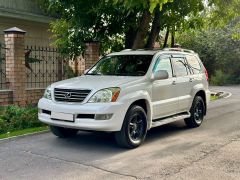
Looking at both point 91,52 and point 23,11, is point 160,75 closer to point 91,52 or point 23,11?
point 91,52

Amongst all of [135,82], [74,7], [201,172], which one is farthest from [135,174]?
[74,7]

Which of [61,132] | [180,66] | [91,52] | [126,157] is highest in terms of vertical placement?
[91,52]

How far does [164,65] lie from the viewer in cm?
855

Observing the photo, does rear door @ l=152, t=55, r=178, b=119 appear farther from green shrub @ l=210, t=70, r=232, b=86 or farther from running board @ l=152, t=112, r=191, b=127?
green shrub @ l=210, t=70, r=232, b=86

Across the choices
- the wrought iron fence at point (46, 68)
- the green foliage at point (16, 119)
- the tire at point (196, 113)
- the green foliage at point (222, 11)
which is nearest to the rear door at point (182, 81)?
the tire at point (196, 113)

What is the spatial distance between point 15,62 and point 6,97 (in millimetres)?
1007

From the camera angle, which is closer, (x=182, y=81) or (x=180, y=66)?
(x=182, y=81)

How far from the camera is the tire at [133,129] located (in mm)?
7082

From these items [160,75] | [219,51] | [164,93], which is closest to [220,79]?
[219,51]

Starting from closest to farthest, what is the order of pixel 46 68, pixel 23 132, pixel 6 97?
pixel 23 132
pixel 6 97
pixel 46 68

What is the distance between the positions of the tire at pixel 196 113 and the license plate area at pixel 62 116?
3.52 metres

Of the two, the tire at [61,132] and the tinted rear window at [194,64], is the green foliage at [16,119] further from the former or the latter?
the tinted rear window at [194,64]

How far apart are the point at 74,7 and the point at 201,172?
7635 mm

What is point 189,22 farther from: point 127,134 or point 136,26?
point 127,134
